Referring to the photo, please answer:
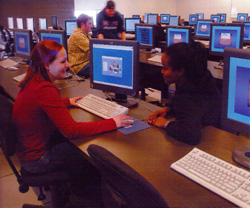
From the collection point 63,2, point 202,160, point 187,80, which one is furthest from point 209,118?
point 63,2

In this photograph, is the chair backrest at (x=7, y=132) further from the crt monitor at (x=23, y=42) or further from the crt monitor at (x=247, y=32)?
the crt monitor at (x=247, y=32)

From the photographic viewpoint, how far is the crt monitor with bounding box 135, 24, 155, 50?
4234mm

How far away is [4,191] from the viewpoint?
207 cm

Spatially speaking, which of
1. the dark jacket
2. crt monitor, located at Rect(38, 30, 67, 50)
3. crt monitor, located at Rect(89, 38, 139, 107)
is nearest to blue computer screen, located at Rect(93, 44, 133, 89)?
crt monitor, located at Rect(89, 38, 139, 107)

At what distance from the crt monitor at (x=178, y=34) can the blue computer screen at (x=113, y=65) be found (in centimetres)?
217

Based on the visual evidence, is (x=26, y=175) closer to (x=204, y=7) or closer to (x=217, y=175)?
(x=217, y=175)

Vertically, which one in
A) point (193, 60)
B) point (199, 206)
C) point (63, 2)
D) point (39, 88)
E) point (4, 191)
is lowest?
point (4, 191)

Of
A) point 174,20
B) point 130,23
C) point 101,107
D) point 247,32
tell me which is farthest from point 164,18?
point 101,107

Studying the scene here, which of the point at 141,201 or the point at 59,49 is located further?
the point at 59,49

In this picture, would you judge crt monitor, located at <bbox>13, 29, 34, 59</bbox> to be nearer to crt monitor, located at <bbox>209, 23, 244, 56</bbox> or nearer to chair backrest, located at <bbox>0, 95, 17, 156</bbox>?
chair backrest, located at <bbox>0, 95, 17, 156</bbox>

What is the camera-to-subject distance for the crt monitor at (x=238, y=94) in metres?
1.08

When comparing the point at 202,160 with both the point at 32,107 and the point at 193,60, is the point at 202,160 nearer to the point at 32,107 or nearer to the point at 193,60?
the point at 193,60

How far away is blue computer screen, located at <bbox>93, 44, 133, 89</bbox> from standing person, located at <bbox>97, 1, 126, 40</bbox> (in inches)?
134

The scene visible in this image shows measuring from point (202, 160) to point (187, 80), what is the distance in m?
0.44
